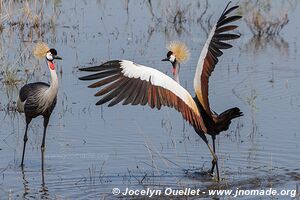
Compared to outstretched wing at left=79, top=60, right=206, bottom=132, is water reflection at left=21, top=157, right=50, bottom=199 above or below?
below

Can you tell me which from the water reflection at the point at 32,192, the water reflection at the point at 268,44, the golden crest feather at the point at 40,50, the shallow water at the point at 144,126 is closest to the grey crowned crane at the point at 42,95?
the golden crest feather at the point at 40,50

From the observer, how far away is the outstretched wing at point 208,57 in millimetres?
7445

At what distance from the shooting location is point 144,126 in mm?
9156

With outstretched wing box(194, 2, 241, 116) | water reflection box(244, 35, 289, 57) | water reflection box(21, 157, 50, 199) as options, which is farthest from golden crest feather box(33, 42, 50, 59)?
water reflection box(244, 35, 289, 57)

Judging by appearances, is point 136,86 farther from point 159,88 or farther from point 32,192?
point 32,192

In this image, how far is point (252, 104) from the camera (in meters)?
9.59

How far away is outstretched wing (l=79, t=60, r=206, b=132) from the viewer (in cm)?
671

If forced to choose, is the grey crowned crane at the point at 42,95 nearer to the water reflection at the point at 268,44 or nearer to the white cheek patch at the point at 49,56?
the white cheek patch at the point at 49,56

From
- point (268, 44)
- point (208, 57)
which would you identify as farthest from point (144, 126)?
point (268, 44)

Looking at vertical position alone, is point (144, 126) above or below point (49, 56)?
below

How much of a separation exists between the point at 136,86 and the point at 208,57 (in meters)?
1.02

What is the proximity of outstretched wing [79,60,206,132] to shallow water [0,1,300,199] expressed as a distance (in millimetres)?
823

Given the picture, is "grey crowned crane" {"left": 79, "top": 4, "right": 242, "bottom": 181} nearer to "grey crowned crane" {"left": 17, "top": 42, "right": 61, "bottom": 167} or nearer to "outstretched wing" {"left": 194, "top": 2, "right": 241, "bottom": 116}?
"outstretched wing" {"left": 194, "top": 2, "right": 241, "bottom": 116}

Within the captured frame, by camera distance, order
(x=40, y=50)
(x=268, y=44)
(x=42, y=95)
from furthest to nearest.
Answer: (x=268, y=44)
(x=40, y=50)
(x=42, y=95)
